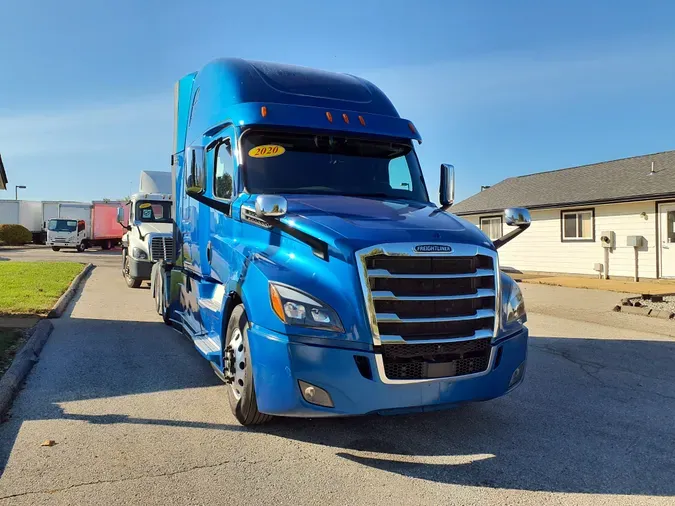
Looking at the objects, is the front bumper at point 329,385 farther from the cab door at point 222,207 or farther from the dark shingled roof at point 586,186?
the dark shingled roof at point 586,186

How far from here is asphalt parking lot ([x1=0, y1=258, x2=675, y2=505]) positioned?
11.3ft

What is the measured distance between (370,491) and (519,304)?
80.9 inches

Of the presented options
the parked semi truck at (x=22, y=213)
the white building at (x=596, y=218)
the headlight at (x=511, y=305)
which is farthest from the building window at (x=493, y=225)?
the parked semi truck at (x=22, y=213)

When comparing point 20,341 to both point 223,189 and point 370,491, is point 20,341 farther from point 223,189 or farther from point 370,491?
point 370,491

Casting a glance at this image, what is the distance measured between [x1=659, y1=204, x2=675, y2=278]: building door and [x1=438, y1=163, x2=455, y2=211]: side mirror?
1335 cm

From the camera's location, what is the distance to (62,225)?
34812 millimetres

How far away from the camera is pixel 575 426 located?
470 cm

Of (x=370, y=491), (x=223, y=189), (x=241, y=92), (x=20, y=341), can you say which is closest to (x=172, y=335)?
(x=20, y=341)

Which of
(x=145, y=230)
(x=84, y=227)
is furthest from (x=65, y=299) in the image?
(x=84, y=227)

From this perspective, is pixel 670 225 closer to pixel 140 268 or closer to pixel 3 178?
pixel 140 268

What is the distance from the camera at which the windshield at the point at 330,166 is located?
509 centimetres

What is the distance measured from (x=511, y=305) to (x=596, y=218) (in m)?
16.4

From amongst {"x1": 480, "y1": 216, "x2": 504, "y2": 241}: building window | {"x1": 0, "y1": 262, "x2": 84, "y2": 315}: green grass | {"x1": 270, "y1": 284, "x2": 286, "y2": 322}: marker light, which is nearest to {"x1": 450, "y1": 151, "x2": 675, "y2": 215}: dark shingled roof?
{"x1": 480, "y1": 216, "x2": 504, "y2": 241}: building window

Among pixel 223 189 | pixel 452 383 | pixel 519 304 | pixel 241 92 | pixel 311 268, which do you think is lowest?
pixel 452 383
